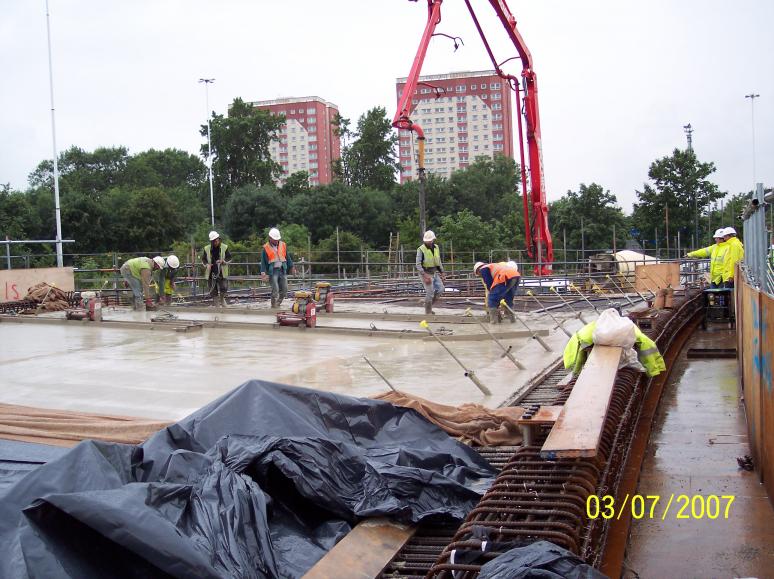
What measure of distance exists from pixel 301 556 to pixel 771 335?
2.97 m

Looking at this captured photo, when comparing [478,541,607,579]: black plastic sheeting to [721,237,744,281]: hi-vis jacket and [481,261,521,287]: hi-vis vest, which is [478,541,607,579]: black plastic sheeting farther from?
[721,237,744,281]: hi-vis jacket

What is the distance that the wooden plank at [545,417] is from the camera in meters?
4.83

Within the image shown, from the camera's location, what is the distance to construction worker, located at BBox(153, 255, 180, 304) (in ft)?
55.2

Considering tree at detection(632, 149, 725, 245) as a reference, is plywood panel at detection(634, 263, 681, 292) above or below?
below

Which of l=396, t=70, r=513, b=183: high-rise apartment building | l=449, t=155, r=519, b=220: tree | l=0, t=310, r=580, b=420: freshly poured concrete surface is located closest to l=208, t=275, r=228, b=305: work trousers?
l=0, t=310, r=580, b=420: freshly poured concrete surface

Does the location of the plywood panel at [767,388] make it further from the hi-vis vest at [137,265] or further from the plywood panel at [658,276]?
the hi-vis vest at [137,265]

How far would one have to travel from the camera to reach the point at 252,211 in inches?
1829

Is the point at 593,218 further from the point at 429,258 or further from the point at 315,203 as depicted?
the point at 429,258

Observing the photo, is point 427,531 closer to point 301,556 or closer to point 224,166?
point 301,556

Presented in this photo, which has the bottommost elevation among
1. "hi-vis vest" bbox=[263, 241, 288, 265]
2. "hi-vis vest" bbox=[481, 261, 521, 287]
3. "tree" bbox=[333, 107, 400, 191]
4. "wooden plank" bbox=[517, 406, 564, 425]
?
"wooden plank" bbox=[517, 406, 564, 425]

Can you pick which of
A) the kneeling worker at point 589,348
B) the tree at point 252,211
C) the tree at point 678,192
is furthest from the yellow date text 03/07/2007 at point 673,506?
the tree at point 252,211

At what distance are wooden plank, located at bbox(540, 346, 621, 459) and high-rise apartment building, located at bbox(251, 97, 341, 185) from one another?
8628 centimetres

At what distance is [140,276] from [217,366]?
7947mm

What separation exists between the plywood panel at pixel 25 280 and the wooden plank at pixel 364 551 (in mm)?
17400
